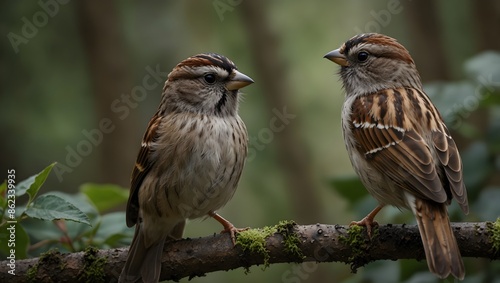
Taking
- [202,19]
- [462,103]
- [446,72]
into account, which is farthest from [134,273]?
[202,19]

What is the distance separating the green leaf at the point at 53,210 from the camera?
3.88 meters

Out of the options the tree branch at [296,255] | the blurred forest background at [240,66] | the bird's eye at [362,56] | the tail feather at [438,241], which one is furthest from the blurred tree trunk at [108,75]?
the tail feather at [438,241]

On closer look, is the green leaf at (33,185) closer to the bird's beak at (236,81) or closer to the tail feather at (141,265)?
the tail feather at (141,265)

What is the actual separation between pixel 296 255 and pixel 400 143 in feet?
3.78

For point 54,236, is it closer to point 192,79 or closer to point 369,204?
point 192,79

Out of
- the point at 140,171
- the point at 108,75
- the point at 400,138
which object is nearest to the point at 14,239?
the point at 140,171

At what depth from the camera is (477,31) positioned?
7738 millimetres

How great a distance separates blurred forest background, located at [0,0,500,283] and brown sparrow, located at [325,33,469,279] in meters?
1.75

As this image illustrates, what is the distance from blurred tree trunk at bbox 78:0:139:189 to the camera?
8328 mm

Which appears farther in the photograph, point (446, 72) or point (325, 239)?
point (446, 72)

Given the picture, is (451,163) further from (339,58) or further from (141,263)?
(141,263)

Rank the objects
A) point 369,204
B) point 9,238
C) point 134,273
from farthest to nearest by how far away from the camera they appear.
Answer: point 369,204
point 134,273
point 9,238

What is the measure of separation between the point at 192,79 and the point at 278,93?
4.32 meters

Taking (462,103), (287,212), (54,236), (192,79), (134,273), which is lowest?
(287,212)
